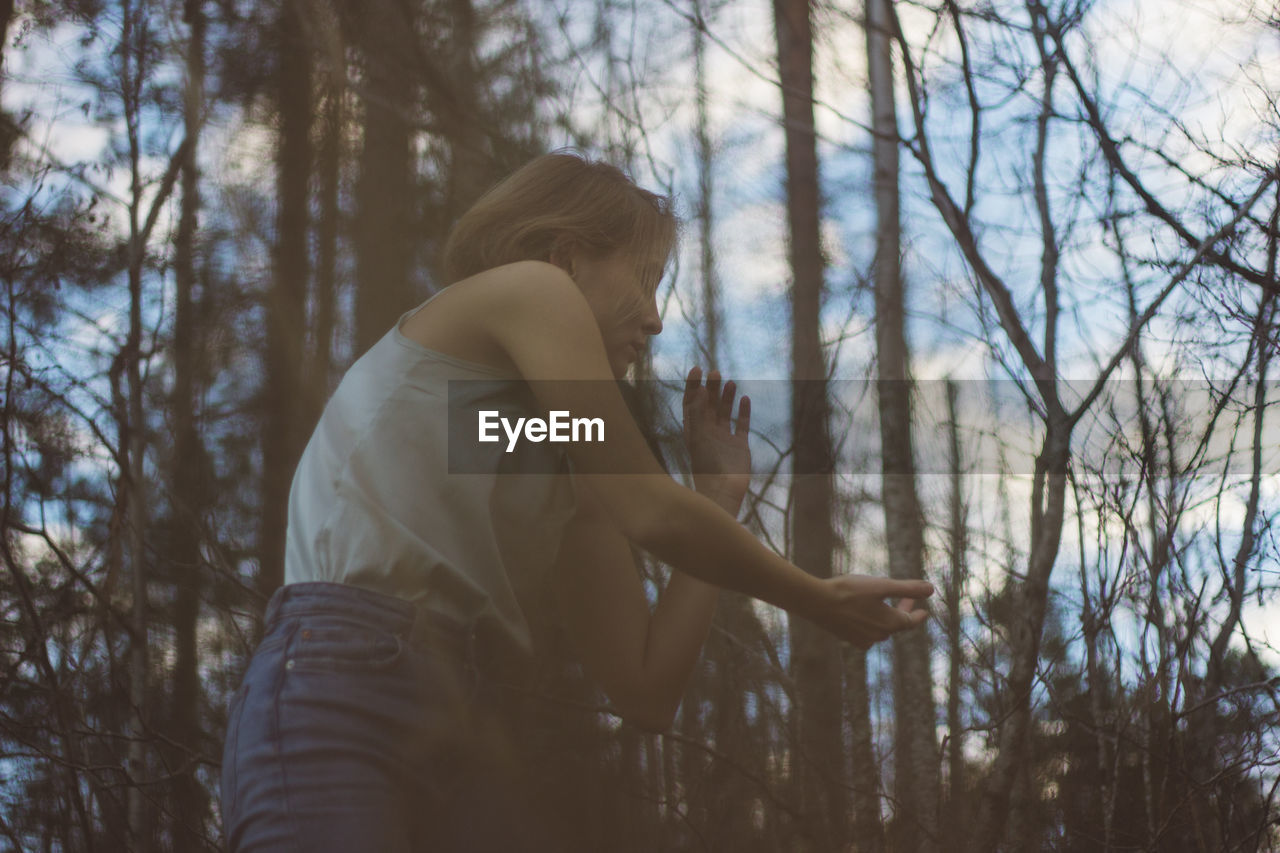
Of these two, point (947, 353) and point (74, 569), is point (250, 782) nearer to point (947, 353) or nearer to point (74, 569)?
point (947, 353)

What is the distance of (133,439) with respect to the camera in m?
2.31

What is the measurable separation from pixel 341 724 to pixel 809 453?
4.52 feet

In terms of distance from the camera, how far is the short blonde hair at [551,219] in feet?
3.85

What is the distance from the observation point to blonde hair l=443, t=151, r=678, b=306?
1.17m

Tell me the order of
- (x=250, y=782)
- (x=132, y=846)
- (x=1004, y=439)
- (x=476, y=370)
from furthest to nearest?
(x=132, y=846), (x=1004, y=439), (x=476, y=370), (x=250, y=782)

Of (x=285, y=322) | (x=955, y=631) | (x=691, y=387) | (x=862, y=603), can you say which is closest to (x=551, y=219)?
(x=691, y=387)

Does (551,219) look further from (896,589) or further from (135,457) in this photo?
(135,457)

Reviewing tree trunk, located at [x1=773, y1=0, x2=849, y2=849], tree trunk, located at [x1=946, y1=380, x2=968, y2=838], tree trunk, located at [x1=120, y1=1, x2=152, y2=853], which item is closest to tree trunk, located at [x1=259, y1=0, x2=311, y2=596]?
tree trunk, located at [x1=120, y1=1, x2=152, y2=853]

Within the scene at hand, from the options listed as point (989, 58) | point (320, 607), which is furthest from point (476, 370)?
point (989, 58)

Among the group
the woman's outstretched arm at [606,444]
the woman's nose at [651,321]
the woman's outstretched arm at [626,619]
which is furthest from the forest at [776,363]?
the woman's outstretched arm at [606,444]

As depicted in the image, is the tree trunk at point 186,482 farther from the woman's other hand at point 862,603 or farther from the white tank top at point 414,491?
the woman's other hand at point 862,603

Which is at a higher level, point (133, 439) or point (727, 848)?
point (133, 439)

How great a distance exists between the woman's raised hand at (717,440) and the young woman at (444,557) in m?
0.21

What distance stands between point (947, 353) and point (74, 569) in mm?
2113
